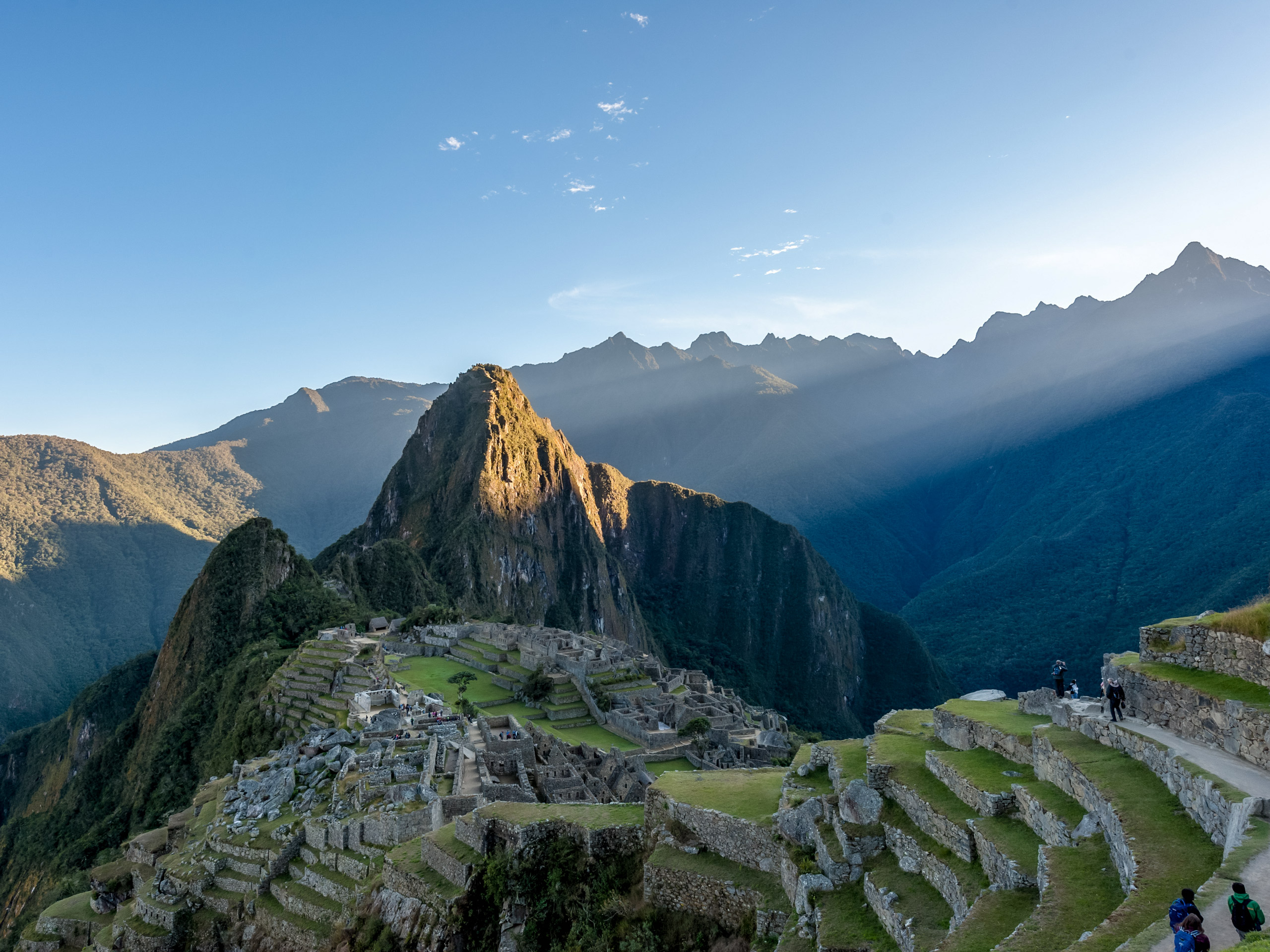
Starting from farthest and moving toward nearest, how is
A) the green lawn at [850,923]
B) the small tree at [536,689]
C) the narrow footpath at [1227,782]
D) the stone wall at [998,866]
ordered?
1. the small tree at [536,689]
2. the green lawn at [850,923]
3. the stone wall at [998,866]
4. the narrow footpath at [1227,782]

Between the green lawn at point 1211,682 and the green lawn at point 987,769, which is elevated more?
the green lawn at point 1211,682

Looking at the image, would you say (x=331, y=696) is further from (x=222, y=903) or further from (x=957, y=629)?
(x=957, y=629)

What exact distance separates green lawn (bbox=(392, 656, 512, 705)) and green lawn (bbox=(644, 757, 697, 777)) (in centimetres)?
1213

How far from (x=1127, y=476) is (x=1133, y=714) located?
18983 cm

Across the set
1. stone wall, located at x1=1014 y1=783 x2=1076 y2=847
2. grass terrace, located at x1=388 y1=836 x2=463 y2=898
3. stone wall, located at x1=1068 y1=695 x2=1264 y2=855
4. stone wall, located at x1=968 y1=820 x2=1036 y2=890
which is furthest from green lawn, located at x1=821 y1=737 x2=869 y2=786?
grass terrace, located at x1=388 y1=836 x2=463 y2=898

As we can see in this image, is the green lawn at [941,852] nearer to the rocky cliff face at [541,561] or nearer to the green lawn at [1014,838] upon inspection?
the green lawn at [1014,838]

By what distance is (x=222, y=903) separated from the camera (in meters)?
19.1

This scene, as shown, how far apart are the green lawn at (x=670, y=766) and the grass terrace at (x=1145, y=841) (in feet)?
94.5

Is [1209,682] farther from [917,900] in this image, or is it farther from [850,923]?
[850,923]

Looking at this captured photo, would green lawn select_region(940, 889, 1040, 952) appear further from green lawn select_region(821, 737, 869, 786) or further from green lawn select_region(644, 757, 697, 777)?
green lawn select_region(644, 757, 697, 777)

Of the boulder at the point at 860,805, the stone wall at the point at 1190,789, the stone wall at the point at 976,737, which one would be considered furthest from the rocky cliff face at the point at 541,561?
the stone wall at the point at 1190,789

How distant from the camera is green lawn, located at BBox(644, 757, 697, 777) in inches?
1521

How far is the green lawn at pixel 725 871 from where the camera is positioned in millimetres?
12930

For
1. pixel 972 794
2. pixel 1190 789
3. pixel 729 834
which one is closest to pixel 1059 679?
pixel 972 794
